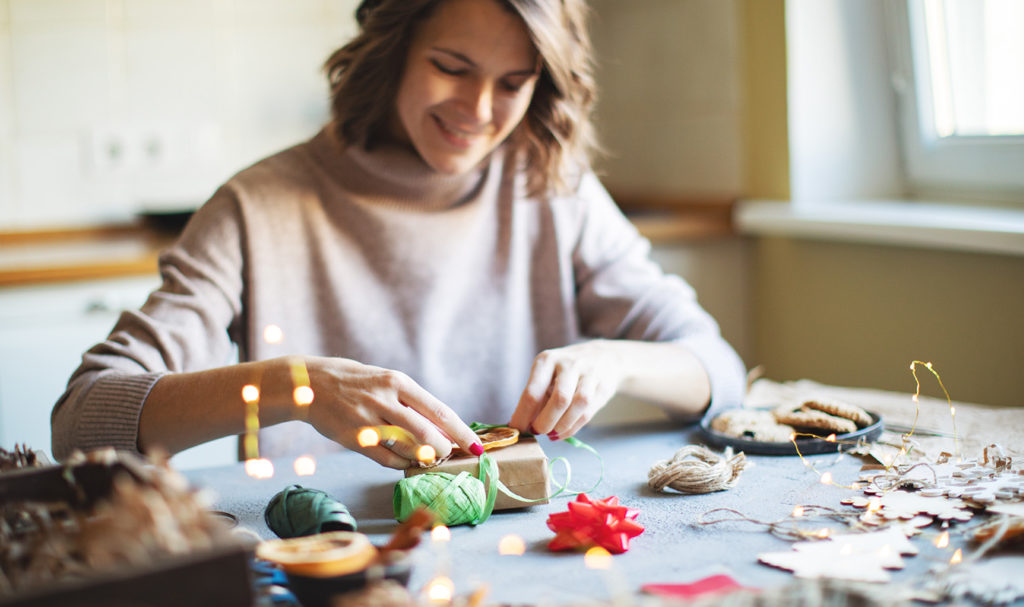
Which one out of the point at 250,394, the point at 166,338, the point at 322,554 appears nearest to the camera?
the point at 322,554

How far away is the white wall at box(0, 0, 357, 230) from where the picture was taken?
7.84ft

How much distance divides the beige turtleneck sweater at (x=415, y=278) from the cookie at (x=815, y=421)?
138 millimetres

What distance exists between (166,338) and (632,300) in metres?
0.67

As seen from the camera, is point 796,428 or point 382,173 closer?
point 796,428

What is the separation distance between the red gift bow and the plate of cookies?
27 centimetres

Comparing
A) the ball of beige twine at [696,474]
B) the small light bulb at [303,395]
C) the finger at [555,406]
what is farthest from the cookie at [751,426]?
the small light bulb at [303,395]

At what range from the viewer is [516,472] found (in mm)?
867

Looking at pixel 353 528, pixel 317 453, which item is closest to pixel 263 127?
pixel 317 453

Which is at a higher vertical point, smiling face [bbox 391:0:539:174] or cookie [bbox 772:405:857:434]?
smiling face [bbox 391:0:539:174]

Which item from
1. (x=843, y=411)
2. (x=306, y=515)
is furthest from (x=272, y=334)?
(x=843, y=411)

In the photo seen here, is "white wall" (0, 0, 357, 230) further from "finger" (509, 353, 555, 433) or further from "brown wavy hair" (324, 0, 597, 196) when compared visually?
"finger" (509, 353, 555, 433)

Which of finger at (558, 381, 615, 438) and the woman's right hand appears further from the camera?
finger at (558, 381, 615, 438)

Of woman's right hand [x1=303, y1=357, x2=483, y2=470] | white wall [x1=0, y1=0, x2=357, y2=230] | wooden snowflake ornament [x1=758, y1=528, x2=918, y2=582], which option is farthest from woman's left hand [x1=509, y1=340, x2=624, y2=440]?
white wall [x1=0, y1=0, x2=357, y2=230]

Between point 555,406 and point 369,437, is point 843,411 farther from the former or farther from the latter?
point 369,437
